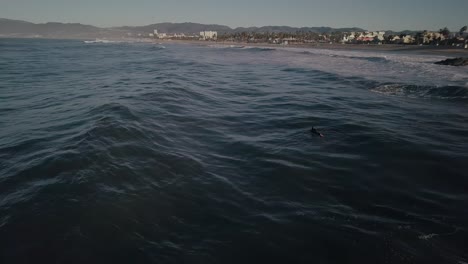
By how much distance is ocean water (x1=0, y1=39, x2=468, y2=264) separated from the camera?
250 inches

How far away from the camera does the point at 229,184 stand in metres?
8.91

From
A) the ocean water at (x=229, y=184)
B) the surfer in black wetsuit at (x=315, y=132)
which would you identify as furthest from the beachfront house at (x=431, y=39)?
the surfer in black wetsuit at (x=315, y=132)

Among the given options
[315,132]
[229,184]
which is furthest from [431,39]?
[229,184]

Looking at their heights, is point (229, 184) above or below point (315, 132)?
below

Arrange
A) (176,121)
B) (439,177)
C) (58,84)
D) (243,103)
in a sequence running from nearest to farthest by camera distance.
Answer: (439,177) < (176,121) < (243,103) < (58,84)

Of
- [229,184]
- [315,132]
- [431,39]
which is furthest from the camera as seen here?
[431,39]

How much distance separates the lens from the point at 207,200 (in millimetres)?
8000

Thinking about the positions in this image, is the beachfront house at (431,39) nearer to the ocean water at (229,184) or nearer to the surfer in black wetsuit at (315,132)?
the ocean water at (229,184)

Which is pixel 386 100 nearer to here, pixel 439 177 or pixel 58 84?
pixel 439 177

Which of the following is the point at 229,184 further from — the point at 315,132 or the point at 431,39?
the point at 431,39

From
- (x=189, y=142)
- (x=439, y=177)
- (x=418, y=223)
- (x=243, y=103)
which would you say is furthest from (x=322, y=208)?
(x=243, y=103)

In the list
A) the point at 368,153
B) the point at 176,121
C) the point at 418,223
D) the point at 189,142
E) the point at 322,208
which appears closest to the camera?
the point at 418,223

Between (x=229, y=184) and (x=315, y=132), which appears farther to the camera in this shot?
(x=315, y=132)

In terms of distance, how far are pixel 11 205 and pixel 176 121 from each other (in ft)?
27.1
